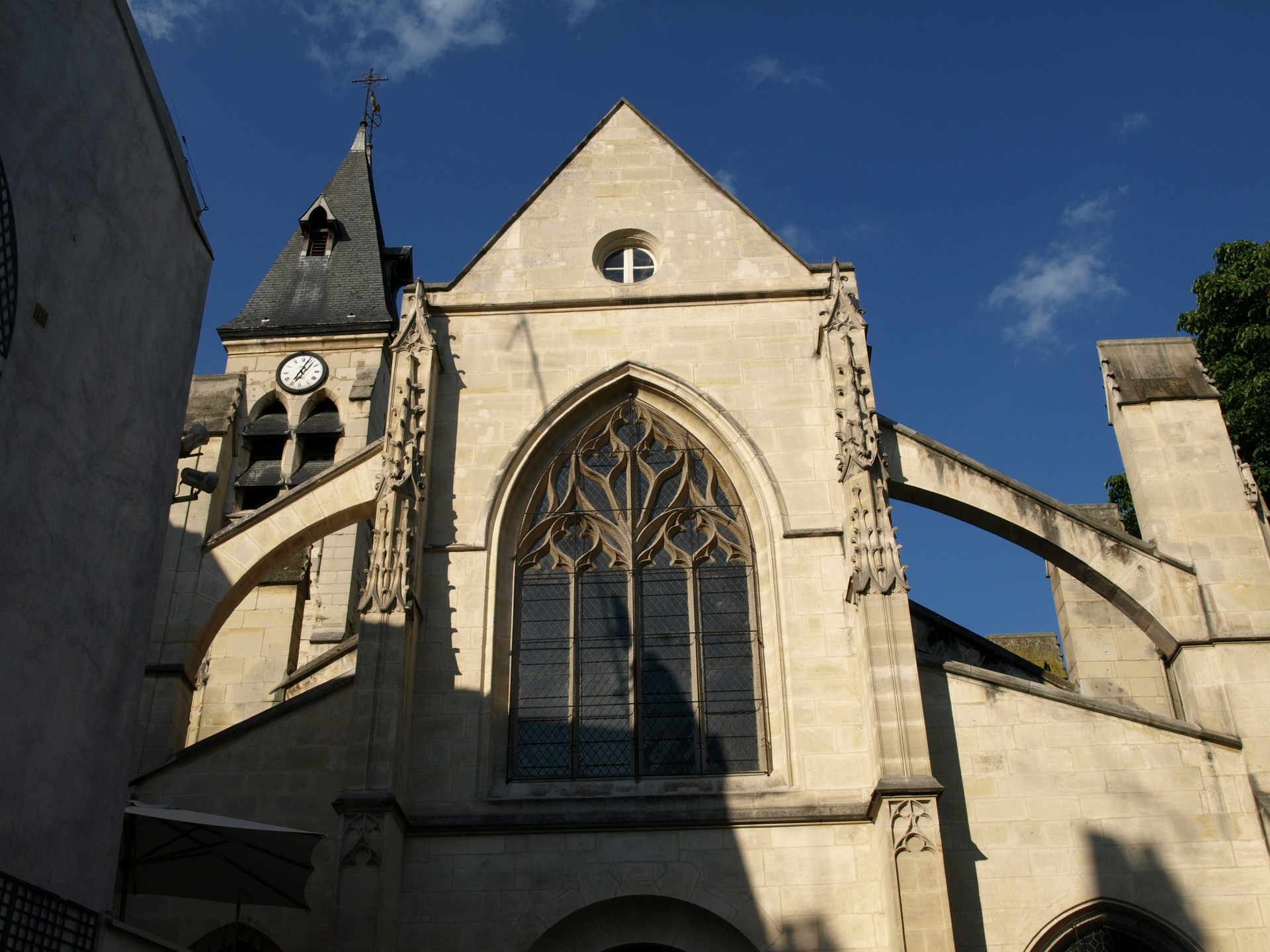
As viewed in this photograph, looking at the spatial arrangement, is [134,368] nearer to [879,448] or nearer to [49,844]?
[49,844]

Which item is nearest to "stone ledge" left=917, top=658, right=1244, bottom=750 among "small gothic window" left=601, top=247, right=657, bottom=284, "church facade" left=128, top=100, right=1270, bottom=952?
"church facade" left=128, top=100, right=1270, bottom=952

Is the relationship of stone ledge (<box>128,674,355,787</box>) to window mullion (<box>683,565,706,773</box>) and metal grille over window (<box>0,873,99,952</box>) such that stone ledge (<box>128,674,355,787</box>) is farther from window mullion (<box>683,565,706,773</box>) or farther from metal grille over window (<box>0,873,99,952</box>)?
metal grille over window (<box>0,873,99,952</box>)

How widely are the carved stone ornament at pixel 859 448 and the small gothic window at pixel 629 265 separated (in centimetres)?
208

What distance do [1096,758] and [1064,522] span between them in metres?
2.33

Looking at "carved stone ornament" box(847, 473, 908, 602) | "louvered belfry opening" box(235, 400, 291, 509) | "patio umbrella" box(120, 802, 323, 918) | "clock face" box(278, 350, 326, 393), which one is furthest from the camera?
"clock face" box(278, 350, 326, 393)

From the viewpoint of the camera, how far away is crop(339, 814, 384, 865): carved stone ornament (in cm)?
969

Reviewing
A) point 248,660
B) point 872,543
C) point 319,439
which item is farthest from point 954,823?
point 319,439

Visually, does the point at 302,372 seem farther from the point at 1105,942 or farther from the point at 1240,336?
the point at 1105,942

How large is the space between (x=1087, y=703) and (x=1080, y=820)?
38.2 inches

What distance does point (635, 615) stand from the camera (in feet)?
39.0

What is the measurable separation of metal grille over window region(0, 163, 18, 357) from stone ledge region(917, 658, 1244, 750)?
7378 millimetres

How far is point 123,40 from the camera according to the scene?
811cm

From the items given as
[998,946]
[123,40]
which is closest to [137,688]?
[123,40]

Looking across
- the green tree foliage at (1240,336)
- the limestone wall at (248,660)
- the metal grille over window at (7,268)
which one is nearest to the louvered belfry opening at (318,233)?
the limestone wall at (248,660)
